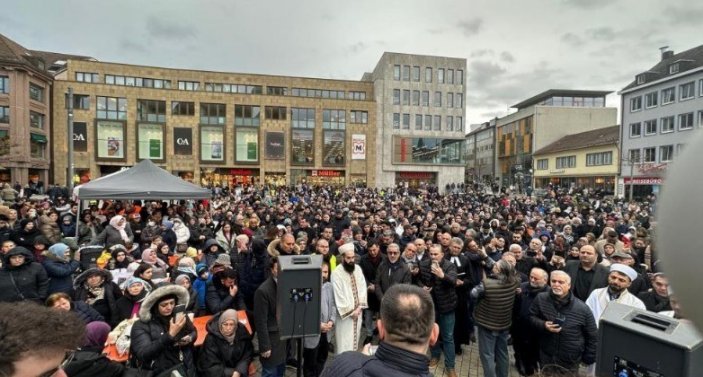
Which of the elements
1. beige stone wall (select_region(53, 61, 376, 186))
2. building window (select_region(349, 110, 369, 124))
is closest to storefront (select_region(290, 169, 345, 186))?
beige stone wall (select_region(53, 61, 376, 186))

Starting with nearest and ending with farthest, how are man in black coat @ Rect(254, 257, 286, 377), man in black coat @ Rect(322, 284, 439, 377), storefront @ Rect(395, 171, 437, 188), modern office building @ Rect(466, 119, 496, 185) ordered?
man in black coat @ Rect(322, 284, 439, 377) < man in black coat @ Rect(254, 257, 286, 377) < storefront @ Rect(395, 171, 437, 188) < modern office building @ Rect(466, 119, 496, 185)

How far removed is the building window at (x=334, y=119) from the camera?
45.5 meters

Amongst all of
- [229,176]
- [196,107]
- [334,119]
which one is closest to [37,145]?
[196,107]

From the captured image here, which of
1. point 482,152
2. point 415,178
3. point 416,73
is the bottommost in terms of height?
point 415,178

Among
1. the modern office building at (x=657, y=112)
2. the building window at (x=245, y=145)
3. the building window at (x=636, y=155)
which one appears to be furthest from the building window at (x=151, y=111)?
the building window at (x=636, y=155)

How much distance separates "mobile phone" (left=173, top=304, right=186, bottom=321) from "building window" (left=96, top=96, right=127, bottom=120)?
144ft

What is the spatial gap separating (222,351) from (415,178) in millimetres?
46649

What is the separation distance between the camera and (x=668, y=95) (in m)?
36.5

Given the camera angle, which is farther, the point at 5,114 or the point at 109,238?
the point at 5,114

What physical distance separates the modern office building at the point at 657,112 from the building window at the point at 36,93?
56410mm

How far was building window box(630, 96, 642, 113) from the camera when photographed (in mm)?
39756

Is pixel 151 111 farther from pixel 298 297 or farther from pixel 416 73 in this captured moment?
pixel 298 297

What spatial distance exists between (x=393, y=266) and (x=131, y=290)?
3.55 metres

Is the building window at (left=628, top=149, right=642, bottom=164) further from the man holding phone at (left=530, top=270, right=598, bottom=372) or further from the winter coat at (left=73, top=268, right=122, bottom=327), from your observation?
the winter coat at (left=73, top=268, right=122, bottom=327)
